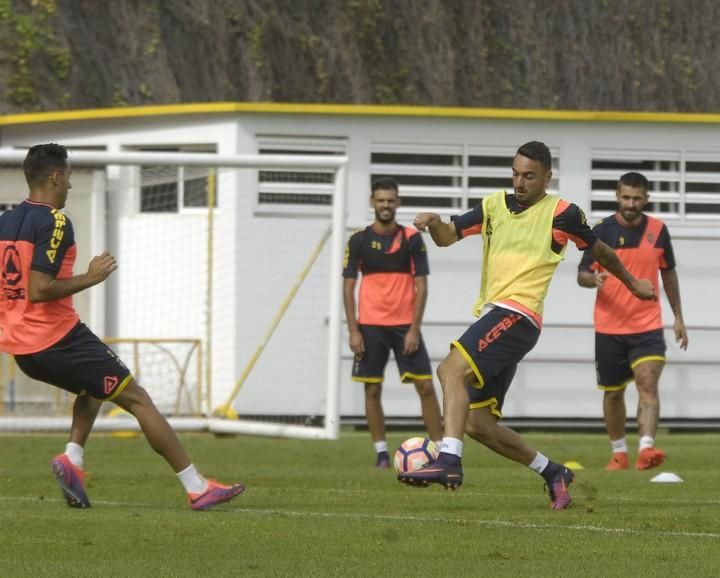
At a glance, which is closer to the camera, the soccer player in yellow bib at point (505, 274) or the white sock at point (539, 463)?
the soccer player in yellow bib at point (505, 274)

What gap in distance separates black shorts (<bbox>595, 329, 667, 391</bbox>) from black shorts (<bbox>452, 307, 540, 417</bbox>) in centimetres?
408

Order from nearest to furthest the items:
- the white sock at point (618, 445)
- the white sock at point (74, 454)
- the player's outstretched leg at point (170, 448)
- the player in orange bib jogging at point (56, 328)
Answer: the player in orange bib jogging at point (56, 328) → the player's outstretched leg at point (170, 448) → the white sock at point (74, 454) → the white sock at point (618, 445)

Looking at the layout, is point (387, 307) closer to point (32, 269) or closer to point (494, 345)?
point (494, 345)

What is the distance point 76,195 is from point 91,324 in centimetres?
146

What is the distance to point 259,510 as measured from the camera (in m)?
10.4

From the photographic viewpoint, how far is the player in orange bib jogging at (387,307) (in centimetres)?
1464

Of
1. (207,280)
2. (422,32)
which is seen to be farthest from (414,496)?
(422,32)

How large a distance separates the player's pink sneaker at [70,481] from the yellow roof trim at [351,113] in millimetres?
9825

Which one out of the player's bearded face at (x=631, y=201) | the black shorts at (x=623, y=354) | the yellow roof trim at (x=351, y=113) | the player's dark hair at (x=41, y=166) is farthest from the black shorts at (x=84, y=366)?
the yellow roof trim at (x=351, y=113)

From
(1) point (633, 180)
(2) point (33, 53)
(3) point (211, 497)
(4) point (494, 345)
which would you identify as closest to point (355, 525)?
(3) point (211, 497)

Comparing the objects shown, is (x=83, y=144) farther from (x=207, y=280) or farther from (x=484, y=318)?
(x=484, y=318)

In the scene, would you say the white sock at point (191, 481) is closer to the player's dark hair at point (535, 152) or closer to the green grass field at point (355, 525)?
the green grass field at point (355, 525)

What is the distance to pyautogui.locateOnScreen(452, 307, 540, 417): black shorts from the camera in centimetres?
975

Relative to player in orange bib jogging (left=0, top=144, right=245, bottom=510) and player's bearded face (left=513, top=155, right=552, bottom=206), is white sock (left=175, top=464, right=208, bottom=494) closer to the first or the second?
player in orange bib jogging (left=0, top=144, right=245, bottom=510)
